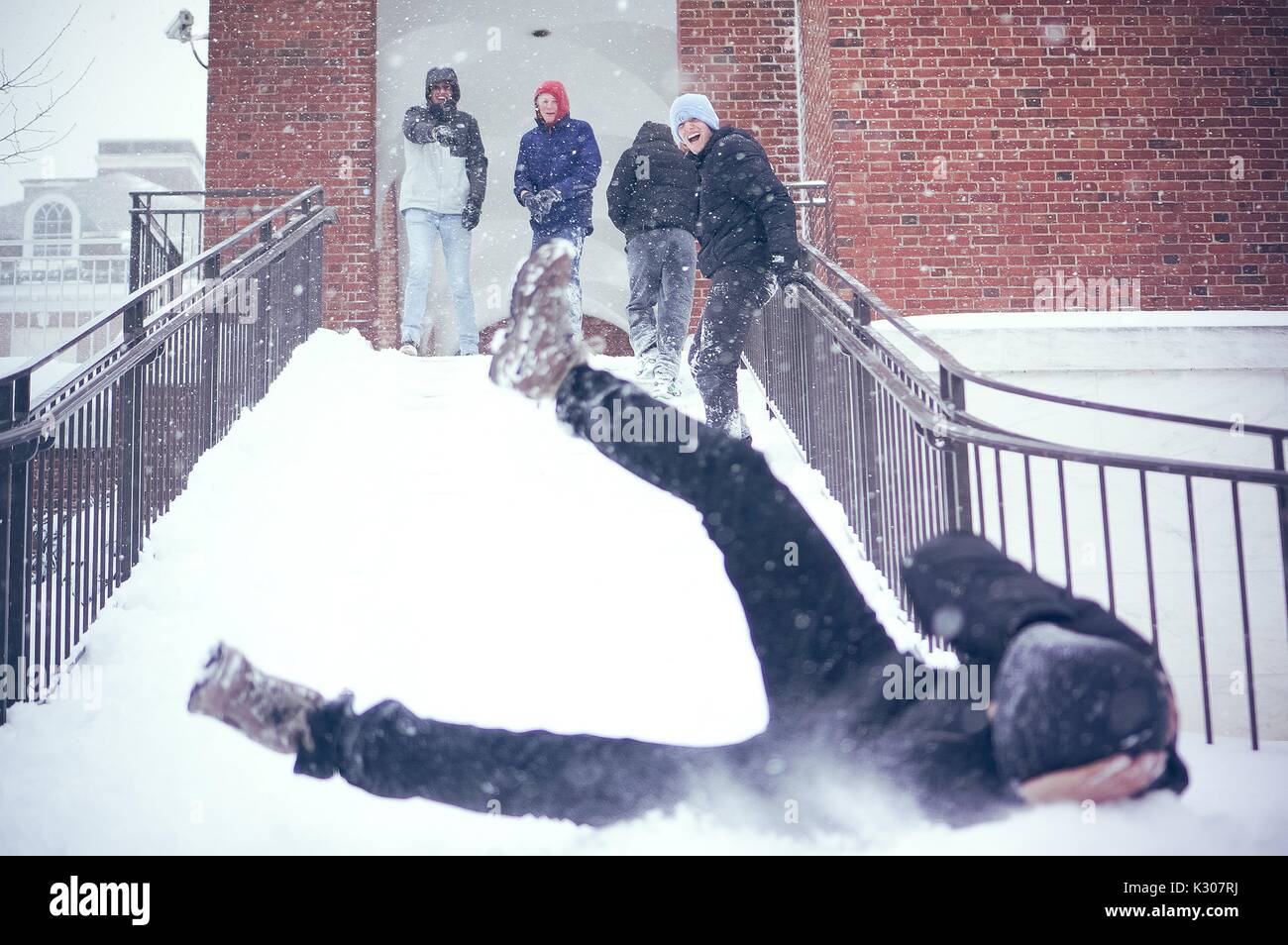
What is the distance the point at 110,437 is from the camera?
3781mm

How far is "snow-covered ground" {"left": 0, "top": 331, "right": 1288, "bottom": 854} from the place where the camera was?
2.26m

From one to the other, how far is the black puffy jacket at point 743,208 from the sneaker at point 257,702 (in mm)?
3264

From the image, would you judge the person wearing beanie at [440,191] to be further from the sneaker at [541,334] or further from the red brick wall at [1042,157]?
the sneaker at [541,334]

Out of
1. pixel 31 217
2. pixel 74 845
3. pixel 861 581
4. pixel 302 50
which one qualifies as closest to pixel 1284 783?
pixel 861 581

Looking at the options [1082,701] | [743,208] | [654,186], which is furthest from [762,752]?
[654,186]

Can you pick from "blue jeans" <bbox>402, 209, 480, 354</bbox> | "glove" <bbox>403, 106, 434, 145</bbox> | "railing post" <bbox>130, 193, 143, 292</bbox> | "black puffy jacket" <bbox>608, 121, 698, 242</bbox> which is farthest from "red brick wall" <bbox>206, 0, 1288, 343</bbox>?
"railing post" <bbox>130, 193, 143, 292</bbox>

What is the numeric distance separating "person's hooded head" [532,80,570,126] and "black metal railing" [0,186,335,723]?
1811 mm

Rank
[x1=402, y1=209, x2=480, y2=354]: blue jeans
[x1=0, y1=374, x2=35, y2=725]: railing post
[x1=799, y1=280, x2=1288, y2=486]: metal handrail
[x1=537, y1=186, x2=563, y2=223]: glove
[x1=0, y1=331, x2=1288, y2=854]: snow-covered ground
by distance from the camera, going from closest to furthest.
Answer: [x1=0, y1=331, x2=1288, y2=854]: snow-covered ground < [x1=799, y1=280, x2=1288, y2=486]: metal handrail < [x1=0, y1=374, x2=35, y2=725]: railing post < [x1=537, y1=186, x2=563, y2=223]: glove < [x1=402, y1=209, x2=480, y2=354]: blue jeans

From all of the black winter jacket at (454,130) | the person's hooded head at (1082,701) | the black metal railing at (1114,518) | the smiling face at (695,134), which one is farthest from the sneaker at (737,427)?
the person's hooded head at (1082,701)

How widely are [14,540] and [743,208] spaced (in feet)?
11.3

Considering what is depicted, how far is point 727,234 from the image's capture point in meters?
4.61

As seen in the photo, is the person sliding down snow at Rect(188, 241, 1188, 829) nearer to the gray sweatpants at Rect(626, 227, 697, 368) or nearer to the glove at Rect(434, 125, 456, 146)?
the gray sweatpants at Rect(626, 227, 697, 368)

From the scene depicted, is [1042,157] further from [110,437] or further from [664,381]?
[110,437]

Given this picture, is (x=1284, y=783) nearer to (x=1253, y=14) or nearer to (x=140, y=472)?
(x=140, y=472)
